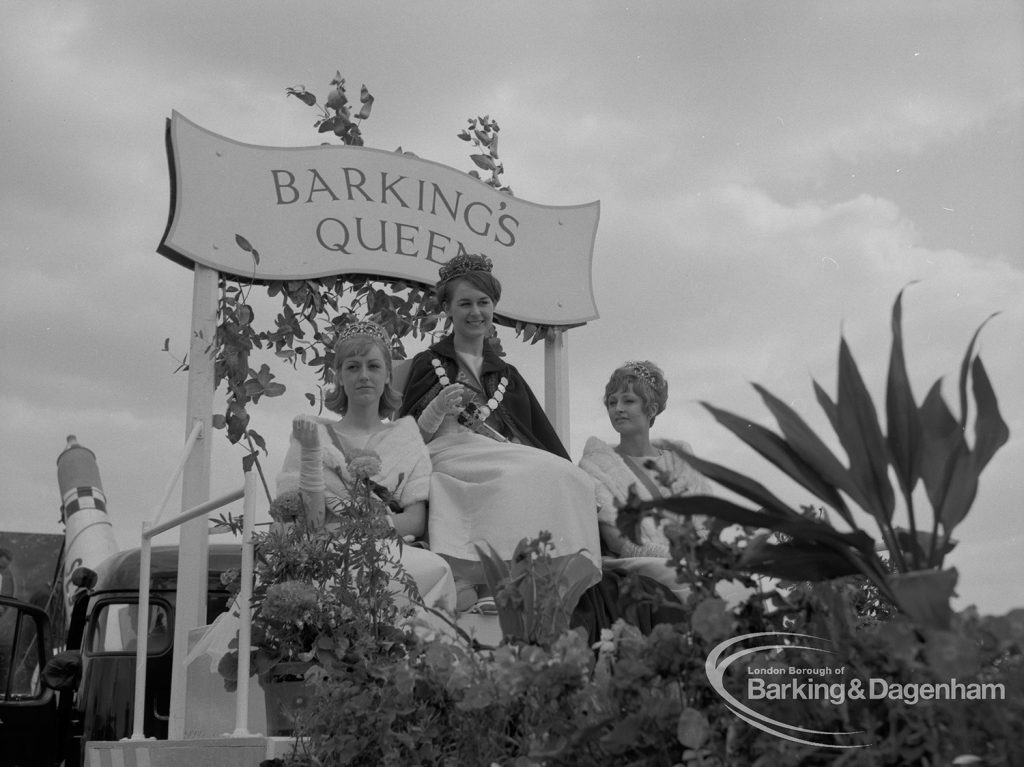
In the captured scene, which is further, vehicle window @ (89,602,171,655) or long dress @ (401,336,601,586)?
vehicle window @ (89,602,171,655)

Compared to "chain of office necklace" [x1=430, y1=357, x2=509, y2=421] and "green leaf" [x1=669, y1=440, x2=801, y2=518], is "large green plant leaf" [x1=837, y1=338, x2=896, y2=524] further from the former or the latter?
"chain of office necklace" [x1=430, y1=357, x2=509, y2=421]

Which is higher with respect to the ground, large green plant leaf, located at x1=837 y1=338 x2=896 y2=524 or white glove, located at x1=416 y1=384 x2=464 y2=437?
white glove, located at x1=416 y1=384 x2=464 y2=437

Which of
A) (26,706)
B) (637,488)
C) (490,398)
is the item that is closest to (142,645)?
(490,398)

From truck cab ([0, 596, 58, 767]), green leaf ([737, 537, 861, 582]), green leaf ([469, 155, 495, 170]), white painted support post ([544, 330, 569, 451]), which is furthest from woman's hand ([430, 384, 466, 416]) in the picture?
green leaf ([737, 537, 861, 582])

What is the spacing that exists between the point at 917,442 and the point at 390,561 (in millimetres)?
2070

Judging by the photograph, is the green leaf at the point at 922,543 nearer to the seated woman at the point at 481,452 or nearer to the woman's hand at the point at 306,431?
the seated woman at the point at 481,452

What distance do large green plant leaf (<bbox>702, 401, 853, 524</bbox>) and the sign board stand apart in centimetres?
377

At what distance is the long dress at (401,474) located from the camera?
11.4 ft

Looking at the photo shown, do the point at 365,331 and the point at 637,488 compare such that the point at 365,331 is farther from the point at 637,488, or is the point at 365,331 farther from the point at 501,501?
the point at 637,488

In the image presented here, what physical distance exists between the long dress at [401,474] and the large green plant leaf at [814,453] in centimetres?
221

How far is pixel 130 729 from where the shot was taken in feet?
15.4

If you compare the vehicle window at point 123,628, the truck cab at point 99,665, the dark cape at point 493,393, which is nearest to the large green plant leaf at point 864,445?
the dark cape at point 493,393

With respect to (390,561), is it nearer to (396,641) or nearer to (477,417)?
(396,641)

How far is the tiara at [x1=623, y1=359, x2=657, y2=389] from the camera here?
4.70 meters
